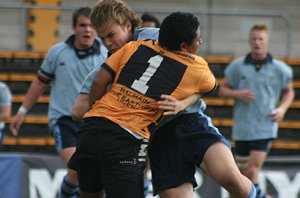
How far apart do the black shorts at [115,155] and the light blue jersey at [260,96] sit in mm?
3995

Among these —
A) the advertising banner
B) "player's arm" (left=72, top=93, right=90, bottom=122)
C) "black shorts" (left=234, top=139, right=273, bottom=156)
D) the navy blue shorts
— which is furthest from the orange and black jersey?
"black shorts" (left=234, top=139, right=273, bottom=156)

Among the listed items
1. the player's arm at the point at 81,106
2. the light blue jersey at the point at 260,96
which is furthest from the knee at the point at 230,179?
the light blue jersey at the point at 260,96

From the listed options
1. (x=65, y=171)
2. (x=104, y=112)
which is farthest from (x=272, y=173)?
(x=104, y=112)

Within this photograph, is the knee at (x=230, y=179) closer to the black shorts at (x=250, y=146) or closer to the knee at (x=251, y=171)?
the knee at (x=251, y=171)

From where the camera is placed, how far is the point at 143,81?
5426 millimetres

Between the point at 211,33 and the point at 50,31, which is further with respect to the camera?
the point at 211,33

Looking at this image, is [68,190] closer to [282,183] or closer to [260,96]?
[282,183]

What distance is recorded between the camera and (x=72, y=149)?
8.03m

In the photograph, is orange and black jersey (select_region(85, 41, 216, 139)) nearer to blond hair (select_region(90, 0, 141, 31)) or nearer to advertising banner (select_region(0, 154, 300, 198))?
blond hair (select_region(90, 0, 141, 31))

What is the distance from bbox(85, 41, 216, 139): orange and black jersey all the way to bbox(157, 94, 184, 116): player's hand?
50mm

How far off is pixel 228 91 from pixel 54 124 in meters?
2.17

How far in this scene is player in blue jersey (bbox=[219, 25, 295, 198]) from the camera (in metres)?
9.31

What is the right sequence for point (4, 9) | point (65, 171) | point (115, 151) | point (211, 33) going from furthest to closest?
point (211, 33)
point (4, 9)
point (65, 171)
point (115, 151)

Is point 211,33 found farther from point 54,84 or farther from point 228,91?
point 54,84
